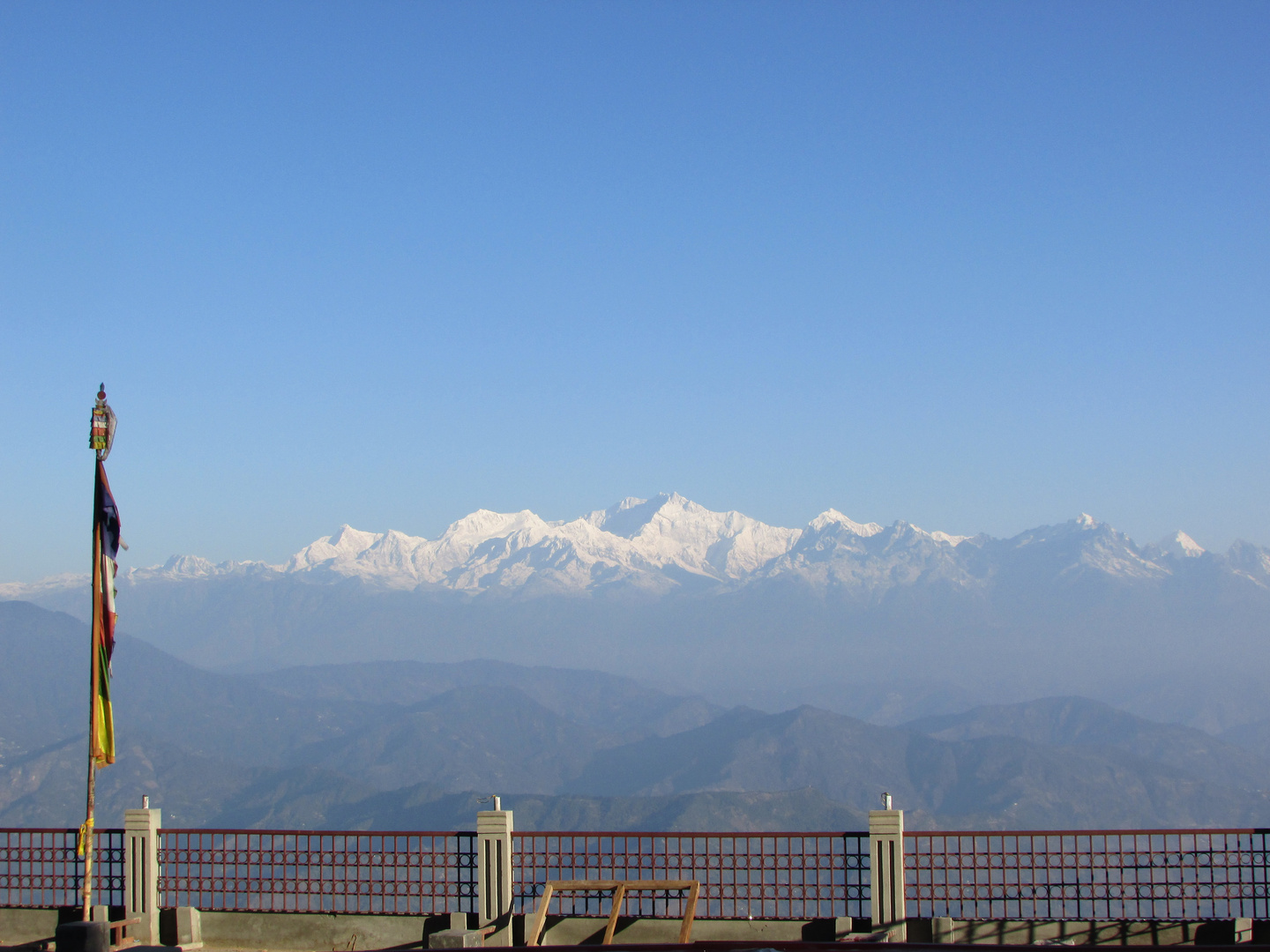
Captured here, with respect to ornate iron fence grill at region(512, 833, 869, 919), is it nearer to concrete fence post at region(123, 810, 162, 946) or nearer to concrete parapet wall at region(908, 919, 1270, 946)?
concrete parapet wall at region(908, 919, 1270, 946)

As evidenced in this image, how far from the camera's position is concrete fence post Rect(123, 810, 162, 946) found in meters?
18.8

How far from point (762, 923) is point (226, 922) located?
8.18 m

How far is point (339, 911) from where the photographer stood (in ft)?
61.2

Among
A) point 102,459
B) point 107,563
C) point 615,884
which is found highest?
point 102,459

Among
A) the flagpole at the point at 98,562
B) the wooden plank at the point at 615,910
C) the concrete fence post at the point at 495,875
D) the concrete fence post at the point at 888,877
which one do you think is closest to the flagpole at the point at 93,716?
the flagpole at the point at 98,562

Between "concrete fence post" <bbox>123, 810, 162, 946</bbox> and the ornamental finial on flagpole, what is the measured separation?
559 cm

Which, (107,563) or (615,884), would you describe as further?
(107,563)

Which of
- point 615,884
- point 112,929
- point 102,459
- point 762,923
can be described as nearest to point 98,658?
point 102,459

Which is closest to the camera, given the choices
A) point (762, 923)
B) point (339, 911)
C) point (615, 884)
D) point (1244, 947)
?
point (1244, 947)

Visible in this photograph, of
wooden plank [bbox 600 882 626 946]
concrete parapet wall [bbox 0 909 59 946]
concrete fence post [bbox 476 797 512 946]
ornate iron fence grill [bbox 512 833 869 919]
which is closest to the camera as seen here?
wooden plank [bbox 600 882 626 946]

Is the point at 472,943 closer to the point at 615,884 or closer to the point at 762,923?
the point at 615,884

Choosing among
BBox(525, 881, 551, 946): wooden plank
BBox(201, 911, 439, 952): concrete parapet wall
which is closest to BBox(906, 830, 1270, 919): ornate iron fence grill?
BBox(525, 881, 551, 946): wooden plank

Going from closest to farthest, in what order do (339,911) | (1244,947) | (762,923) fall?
(1244,947)
(762,923)
(339,911)

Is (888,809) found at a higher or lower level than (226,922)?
higher
